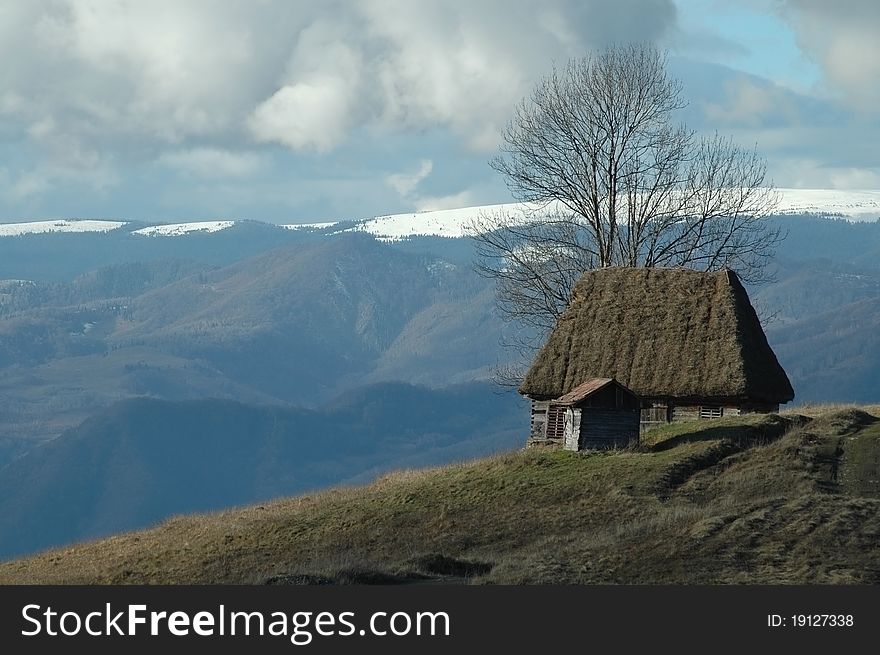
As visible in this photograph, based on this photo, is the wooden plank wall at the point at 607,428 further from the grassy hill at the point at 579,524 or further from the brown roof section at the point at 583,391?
the grassy hill at the point at 579,524

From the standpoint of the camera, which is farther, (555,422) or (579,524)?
(555,422)

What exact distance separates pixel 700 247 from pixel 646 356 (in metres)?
11.4

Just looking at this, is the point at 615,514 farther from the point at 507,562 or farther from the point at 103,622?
the point at 103,622

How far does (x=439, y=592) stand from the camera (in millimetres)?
24219

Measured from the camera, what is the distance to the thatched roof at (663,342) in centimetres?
5488

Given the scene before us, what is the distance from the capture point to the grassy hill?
2914cm

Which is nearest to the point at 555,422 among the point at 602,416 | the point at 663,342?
the point at 663,342

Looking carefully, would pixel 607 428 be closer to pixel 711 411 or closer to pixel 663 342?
pixel 711 411

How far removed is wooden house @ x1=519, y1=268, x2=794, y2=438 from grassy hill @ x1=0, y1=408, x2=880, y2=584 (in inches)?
136

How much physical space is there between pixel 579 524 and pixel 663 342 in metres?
20.2

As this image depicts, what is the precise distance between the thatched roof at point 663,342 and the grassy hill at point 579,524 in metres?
3.50

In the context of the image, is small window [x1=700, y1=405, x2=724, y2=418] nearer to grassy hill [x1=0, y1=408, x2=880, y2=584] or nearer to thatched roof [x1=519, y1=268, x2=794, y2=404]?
thatched roof [x1=519, y1=268, x2=794, y2=404]

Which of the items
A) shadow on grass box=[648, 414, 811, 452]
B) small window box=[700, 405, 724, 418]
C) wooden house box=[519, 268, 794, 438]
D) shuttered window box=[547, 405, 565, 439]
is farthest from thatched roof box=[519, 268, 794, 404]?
shadow on grass box=[648, 414, 811, 452]

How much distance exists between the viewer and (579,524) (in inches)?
1475
